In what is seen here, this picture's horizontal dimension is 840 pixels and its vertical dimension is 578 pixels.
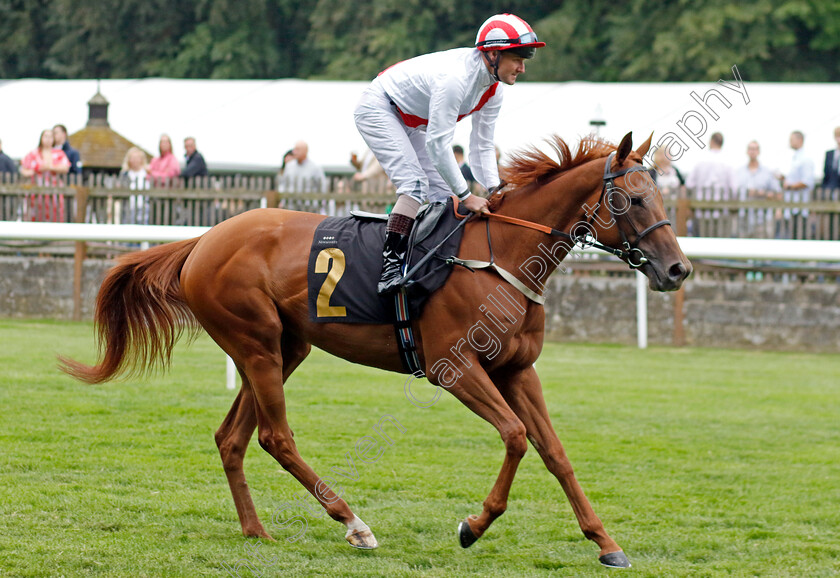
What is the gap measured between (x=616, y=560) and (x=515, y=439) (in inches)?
25.6

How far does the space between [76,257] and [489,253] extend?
31.0 ft

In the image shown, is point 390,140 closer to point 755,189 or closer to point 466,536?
point 466,536

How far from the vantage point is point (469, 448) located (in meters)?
6.96

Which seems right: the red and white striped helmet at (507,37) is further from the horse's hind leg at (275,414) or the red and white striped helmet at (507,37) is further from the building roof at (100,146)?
the building roof at (100,146)

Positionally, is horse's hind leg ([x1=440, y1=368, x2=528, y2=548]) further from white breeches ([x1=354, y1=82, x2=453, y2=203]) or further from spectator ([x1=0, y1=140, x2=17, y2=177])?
spectator ([x1=0, y1=140, x2=17, y2=177])

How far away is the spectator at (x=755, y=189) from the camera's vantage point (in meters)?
12.4

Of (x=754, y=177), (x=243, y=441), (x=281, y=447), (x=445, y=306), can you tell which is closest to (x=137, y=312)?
(x=243, y=441)

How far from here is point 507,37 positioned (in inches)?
193

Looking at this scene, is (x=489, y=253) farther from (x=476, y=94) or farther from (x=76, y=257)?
(x=76, y=257)

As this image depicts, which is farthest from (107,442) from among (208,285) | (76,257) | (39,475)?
(76,257)

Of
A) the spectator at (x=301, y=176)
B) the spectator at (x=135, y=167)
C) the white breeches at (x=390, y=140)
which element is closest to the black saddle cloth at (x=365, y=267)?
the white breeches at (x=390, y=140)

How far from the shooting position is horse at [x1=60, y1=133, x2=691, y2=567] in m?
4.76

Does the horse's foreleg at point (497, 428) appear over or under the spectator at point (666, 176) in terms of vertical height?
under

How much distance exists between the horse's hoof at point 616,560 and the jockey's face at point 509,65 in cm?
209
